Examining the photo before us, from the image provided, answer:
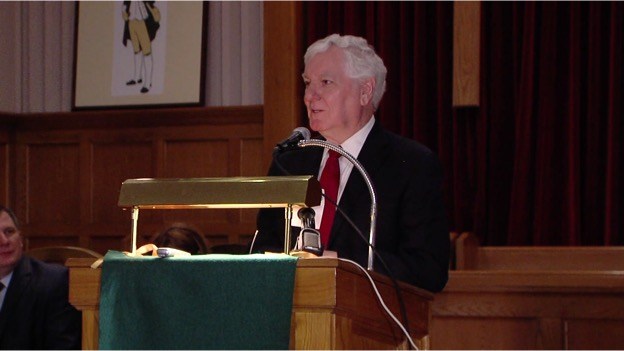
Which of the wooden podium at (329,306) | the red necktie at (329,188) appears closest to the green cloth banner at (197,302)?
the wooden podium at (329,306)

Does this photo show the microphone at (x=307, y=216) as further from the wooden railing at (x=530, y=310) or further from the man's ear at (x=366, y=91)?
the wooden railing at (x=530, y=310)

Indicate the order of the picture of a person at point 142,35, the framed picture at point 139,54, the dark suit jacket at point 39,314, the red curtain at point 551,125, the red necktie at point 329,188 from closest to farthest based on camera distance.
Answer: the red necktie at point 329,188 → the dark suit jacket at point 39,314 → the red curtain at point 551,125 → the framed picture at point 139,54 → the picture of a person at point 142,35

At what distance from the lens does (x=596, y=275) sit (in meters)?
4.48

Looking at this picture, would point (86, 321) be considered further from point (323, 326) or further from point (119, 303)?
point (323, 326)

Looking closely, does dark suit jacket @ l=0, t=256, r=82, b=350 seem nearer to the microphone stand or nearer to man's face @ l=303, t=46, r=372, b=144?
man's face @ l=303, t=46, r=372, b=144

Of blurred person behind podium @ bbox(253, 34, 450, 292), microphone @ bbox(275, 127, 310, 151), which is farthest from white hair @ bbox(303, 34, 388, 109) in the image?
microphone @ bbox(275, 127, 310, 151)

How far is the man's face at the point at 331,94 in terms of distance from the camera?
3.37 m

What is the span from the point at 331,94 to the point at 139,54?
429cm

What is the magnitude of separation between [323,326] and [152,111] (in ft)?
17.0

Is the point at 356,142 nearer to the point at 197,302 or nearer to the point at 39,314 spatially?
the point at 197,302

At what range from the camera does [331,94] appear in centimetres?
338

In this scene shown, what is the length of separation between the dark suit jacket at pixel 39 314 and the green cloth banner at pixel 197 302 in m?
2.14

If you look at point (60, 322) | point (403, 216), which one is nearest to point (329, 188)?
point (403, 216)

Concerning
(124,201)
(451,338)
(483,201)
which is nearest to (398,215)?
(124,201)
